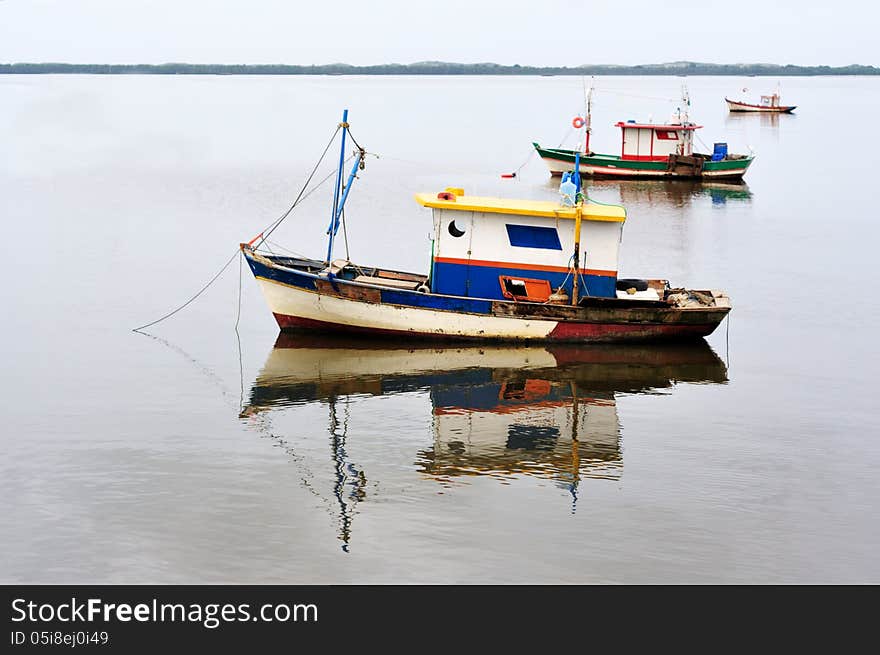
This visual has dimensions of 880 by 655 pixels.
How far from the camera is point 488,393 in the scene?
2486 cm

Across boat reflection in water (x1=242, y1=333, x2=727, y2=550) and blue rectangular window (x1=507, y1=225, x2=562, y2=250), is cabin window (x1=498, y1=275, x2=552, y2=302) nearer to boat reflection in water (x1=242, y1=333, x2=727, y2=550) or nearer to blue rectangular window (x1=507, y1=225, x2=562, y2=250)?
blue rectangular window (x1=507, y1=225, x2=562, y2=250)

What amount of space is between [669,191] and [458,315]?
1530 inches

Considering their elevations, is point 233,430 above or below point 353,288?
below

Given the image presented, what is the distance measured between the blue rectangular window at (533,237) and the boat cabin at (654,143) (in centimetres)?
4043

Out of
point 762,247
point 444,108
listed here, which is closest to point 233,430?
point 762,247

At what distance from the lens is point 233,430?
21891 mm

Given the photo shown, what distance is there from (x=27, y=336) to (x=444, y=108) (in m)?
153

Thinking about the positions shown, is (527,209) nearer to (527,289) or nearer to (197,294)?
(527,289)

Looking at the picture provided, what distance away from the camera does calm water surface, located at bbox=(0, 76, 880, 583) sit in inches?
641

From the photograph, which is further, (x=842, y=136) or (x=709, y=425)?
(x=842, y=136)

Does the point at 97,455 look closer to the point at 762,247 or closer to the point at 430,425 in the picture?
the point at 430,425
